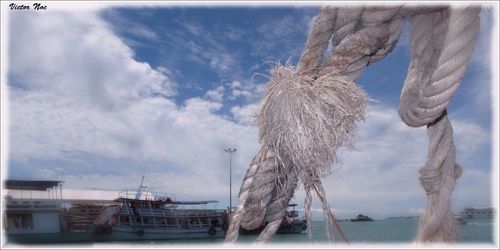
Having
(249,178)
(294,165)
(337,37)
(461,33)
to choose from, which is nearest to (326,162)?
(294,165)

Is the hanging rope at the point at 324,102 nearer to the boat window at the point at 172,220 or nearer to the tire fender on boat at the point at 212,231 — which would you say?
the boat window at the point at 172,220

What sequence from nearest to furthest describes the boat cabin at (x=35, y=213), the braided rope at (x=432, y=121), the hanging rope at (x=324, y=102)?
1. the hanging rope at (x=324, y=102)
2. the braided rope at (x=432, y=121)
3. the boat cabin at (x=35, y=213)

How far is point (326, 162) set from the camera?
1.10 m

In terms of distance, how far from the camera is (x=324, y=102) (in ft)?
3.62

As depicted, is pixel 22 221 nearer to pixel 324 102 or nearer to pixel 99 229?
pixel 99 229

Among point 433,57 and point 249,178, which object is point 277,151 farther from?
point 433,57

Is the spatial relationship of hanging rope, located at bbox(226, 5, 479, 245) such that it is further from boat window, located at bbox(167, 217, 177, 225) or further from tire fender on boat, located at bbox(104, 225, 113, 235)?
boat window, located at bbox(167, 217, 177, 225)

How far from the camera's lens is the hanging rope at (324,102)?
1045 millimetres

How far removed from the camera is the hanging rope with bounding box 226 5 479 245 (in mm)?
1045

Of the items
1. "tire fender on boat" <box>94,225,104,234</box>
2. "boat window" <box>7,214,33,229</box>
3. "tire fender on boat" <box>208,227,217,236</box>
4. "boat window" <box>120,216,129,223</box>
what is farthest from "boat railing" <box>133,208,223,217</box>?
"boat window" <box>7,214,33,229</box>

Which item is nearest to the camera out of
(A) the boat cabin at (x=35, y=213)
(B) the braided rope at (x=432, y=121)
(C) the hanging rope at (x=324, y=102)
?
(C) the hanging rope at (x=324, y=102)

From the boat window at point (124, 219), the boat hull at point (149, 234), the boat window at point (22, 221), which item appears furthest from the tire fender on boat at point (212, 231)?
the boat window at point (22, 221)

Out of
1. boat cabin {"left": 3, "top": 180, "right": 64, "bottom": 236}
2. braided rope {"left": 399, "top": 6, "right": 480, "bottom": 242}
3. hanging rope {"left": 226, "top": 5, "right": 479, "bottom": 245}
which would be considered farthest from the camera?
boat cabin {"left": 3, "top": 180, "right": 64, "bottom": 236}

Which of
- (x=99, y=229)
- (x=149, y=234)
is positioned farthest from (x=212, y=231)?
(x=99, y=229)
